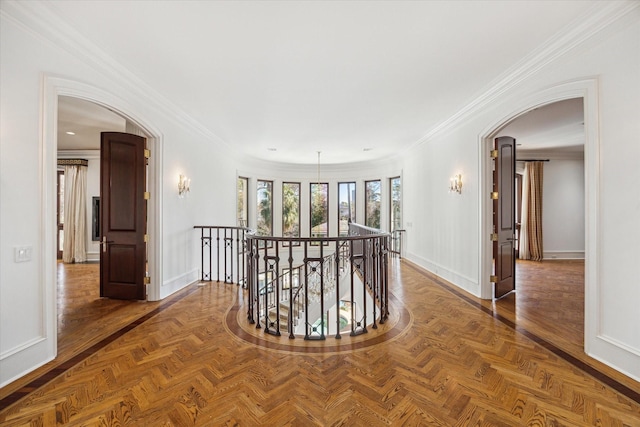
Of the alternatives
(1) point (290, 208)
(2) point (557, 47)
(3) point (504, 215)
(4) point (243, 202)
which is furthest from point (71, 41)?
(1) point (290, 208)

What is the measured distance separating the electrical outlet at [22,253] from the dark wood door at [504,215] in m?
5.58

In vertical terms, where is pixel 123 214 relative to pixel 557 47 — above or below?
below

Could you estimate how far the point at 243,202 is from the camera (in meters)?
9.05

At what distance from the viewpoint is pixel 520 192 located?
8484mm

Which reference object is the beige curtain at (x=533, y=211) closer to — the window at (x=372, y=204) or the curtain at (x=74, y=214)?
the window at (x=372, y=204)

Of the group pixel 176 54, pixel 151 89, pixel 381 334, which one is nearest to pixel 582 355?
pixel 381 334

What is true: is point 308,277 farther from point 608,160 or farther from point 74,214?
point 74,214

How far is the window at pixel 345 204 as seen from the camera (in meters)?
10.2

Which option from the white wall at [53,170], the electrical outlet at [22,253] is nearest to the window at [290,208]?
the white wall at [53,170]

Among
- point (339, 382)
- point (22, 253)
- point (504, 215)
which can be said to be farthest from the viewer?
point (504, 215)

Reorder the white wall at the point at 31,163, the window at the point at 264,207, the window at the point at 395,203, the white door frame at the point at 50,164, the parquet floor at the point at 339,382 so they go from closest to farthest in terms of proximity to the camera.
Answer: the parquet floor at the point at 339,382
the white wall at the point at 31,163
the white door frame at the point at 50,164
the window at the point at 395,203
the window at the point at 264,207

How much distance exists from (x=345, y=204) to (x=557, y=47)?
7771mm

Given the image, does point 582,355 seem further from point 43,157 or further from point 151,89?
point 151,89

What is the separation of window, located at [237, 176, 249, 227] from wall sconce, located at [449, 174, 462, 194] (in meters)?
6.14
